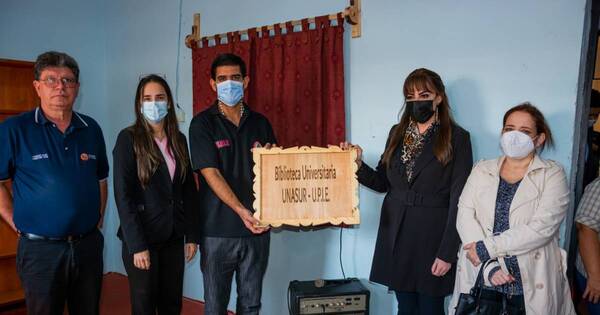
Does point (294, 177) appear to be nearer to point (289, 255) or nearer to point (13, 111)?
point (289, 255)

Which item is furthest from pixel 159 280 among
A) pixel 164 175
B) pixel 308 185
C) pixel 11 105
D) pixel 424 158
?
pixel 11 105

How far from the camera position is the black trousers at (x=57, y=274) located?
1880 mm

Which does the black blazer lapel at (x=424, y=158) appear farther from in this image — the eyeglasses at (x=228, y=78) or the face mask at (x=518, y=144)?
the eyeglasses at (x=228, y=78)

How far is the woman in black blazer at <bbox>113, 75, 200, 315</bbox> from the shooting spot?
6.36 ft

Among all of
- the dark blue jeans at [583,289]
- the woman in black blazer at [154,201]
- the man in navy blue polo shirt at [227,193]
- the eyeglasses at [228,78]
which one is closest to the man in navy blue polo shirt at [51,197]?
the woman in black blazer at [154,201]

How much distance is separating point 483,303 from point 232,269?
1122 millimetres

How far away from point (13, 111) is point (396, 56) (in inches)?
117

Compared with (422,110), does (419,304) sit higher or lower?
lower

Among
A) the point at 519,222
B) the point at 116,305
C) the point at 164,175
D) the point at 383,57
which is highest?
the point at 383,57

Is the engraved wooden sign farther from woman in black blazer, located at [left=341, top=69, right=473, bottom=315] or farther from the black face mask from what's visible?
the black face mask

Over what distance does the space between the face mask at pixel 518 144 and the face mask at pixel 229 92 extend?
3.99ft

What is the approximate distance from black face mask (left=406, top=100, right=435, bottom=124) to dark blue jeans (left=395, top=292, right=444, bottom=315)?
0.80 meters

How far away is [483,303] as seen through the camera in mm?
1758

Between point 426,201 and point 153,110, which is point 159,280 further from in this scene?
point 426,201
